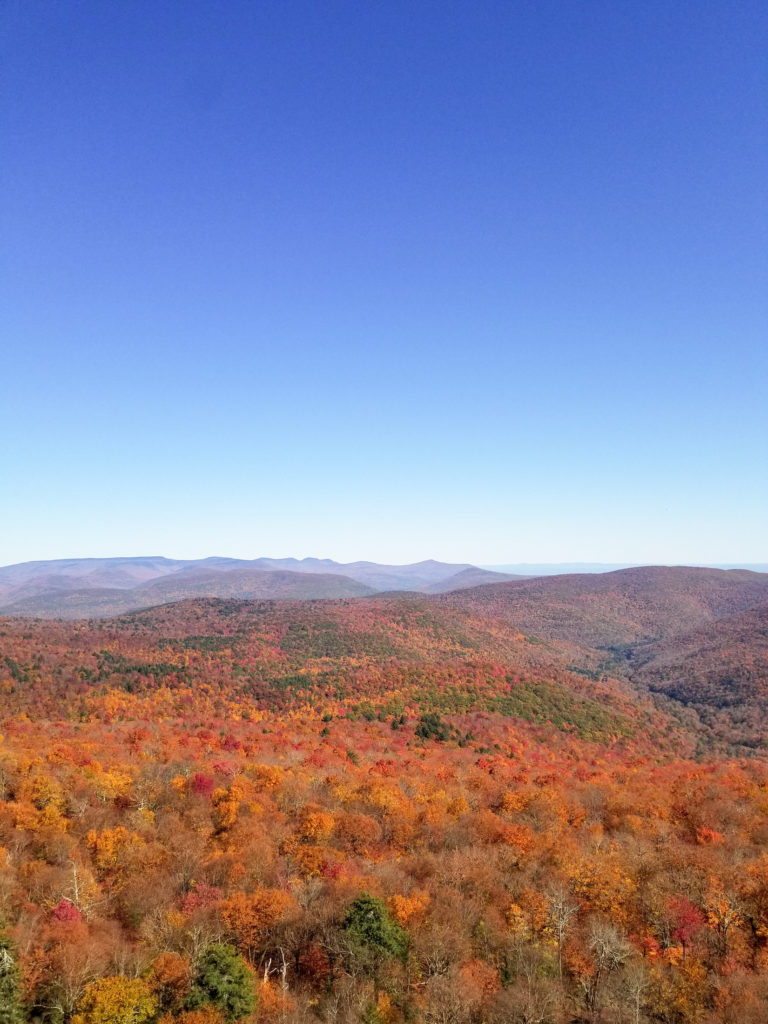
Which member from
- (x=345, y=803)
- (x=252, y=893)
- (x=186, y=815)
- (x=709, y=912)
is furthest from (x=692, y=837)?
(x=186, y=815)

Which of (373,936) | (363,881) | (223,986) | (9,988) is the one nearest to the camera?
(9,988)

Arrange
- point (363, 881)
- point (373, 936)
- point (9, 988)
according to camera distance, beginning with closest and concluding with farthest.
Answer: point (9, 988) < point (373, 936) < point (363, 881)

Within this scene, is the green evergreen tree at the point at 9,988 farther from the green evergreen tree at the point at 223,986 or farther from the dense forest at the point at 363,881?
the green evergreen tree at the point at 223,986

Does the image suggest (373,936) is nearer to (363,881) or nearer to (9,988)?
(363,881)

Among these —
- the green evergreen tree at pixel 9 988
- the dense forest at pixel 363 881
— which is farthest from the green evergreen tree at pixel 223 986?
the green evergreen tree at pixel 9 988

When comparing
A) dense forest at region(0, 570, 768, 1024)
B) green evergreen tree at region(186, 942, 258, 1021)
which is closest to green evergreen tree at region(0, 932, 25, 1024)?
dense forest at region(0, 570, 768, 1024)

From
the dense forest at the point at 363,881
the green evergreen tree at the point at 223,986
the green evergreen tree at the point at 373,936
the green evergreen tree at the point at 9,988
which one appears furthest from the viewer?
the green evergreen tree at the point at 373,936

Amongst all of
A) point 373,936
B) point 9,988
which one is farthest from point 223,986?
point 9,988
